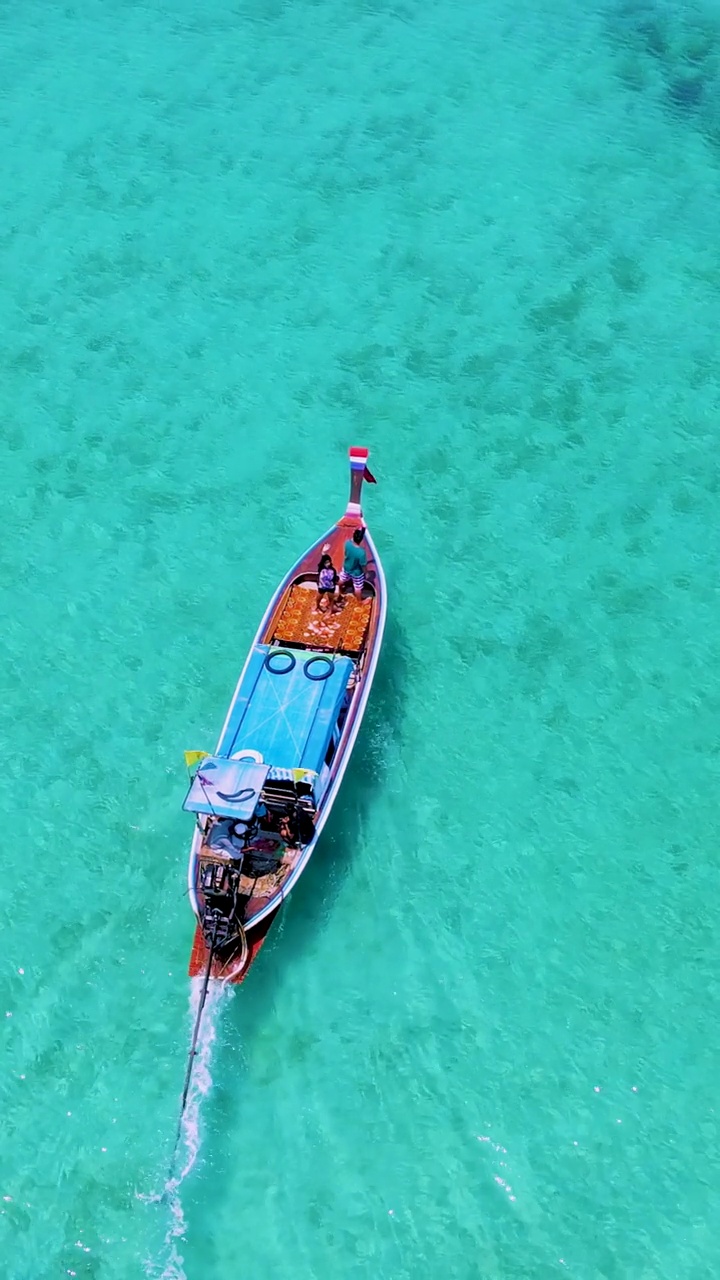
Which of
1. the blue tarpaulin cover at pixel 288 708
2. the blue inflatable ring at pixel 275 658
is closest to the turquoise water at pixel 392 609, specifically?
the blue tarpaulin cover at pixel 288 708

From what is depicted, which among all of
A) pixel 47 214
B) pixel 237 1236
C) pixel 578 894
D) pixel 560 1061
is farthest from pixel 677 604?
pixel 47 214

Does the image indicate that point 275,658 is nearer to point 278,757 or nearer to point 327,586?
point 327,586

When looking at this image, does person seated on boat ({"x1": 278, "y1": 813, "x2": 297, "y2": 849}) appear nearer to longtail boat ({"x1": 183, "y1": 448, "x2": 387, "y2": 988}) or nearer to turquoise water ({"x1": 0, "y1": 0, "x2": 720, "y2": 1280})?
longtail boat ({"x1": 183, "y1": 448, "x2": 387, "y2": 988})

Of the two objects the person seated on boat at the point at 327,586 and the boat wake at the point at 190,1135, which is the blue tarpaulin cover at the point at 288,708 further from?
the boat wake at the point at 190,1135

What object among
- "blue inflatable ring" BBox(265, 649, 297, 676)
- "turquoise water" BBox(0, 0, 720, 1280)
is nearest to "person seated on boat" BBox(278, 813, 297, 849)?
"turquoise water" BBox(0, 0, 720, 1280)

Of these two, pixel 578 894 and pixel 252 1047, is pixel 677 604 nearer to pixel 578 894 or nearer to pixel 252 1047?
pixel 578 894

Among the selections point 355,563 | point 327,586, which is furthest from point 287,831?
point 355,563
